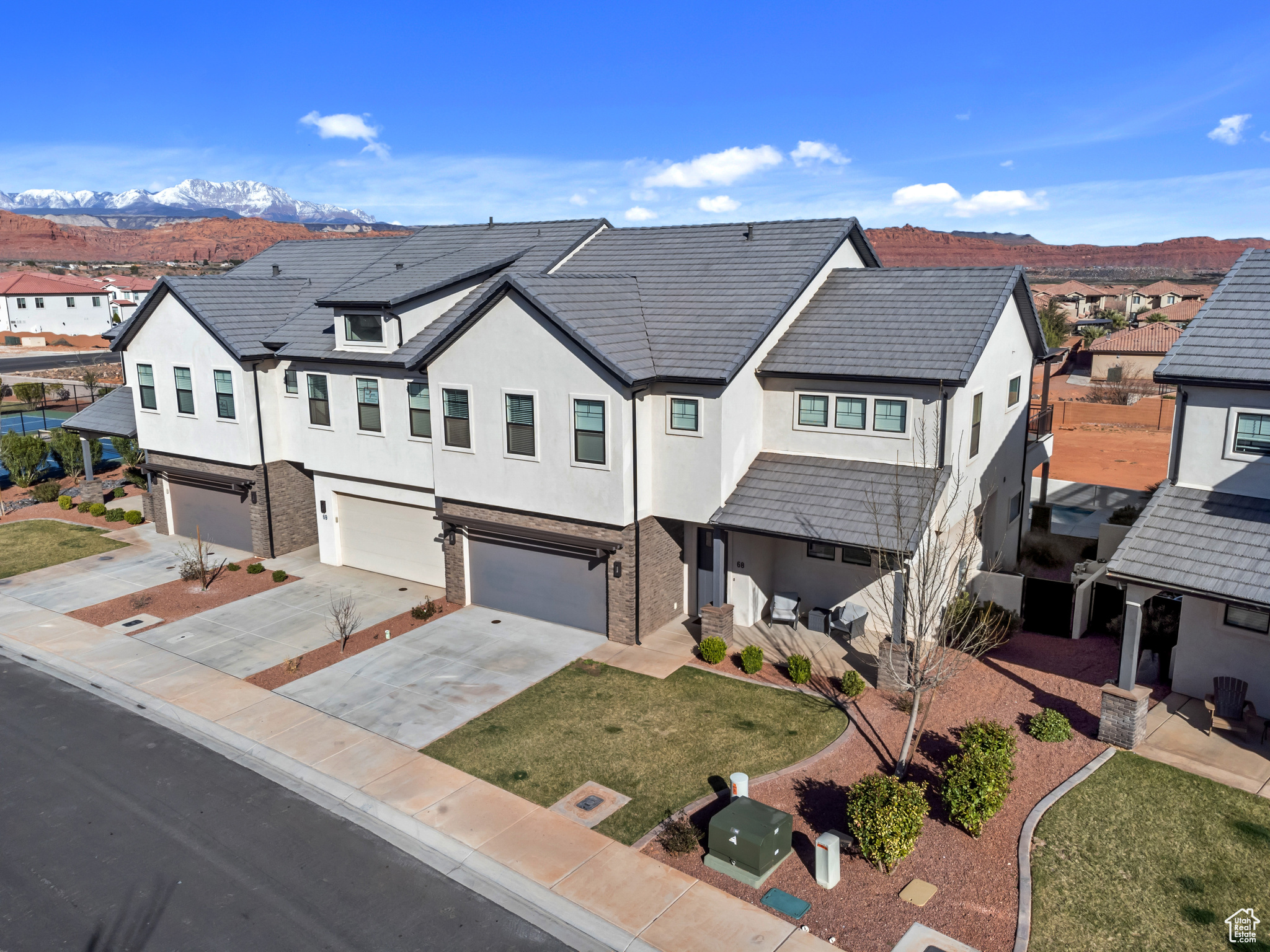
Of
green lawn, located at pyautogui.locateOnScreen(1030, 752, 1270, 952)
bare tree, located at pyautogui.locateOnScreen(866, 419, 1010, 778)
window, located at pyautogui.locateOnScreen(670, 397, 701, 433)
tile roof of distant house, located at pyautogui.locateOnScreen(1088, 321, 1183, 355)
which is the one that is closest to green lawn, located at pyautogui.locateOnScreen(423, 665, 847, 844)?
bare tree, located at pyautogui.locateOnScreen(866, 419, 1010, 778)

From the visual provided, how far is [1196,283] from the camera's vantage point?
159125mm

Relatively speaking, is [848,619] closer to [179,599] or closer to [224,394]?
[179,599]

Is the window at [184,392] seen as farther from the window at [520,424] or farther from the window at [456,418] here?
the window at [520,424]

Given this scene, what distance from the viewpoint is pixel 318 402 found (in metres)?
25.1

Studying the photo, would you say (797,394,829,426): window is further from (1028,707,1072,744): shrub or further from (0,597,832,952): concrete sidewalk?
(0,597,832,952): concrete sidewalk

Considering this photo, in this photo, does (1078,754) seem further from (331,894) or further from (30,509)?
(30,509)

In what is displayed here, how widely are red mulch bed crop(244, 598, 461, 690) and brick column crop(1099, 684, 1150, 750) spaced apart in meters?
14.9

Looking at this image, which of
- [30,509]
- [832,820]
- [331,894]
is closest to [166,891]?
[331,894]

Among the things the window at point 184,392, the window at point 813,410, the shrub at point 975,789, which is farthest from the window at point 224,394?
the shrub at point 975,789

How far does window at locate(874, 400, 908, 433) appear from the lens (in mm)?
18812

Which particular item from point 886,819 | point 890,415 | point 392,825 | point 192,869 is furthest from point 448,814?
point 890,415

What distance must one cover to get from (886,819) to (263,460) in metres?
21.0

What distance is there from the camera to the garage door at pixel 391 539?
24.4m

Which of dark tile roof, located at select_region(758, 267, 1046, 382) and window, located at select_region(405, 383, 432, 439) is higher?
dark tile roof, located at select_region(758, 267, 1046, 382)
